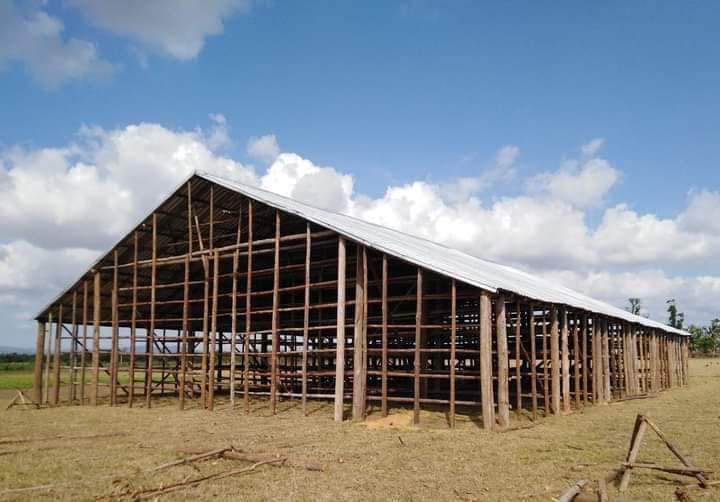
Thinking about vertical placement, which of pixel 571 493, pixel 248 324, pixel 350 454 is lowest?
pixel 350 454

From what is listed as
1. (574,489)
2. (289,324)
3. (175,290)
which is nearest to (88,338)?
(175,290)

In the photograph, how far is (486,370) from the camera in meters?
16.3

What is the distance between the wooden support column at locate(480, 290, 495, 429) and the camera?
16.0 m

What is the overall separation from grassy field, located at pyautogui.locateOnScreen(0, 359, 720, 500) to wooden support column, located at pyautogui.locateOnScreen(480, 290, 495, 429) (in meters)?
0.47

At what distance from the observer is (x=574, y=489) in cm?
878

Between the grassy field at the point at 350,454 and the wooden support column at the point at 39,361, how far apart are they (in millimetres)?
7683

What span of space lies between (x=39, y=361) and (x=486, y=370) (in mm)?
20984

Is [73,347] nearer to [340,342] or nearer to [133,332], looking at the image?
[133,332]

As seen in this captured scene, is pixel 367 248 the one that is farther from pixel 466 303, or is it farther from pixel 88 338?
pixel 88 338

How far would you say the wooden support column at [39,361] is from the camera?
27.1m

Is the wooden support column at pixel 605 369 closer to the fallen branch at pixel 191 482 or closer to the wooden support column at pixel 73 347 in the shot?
the fallen branch at pixel 191 482

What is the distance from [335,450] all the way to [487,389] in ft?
15.7

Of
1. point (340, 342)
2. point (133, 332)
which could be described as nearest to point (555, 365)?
point (340, 342)

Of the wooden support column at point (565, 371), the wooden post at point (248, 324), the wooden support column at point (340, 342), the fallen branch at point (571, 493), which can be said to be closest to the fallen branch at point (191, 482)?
the fallen branch at point (571, 493)
